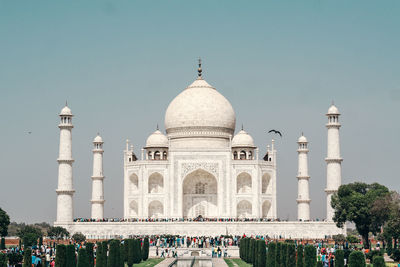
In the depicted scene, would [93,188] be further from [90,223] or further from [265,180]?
[265,180]

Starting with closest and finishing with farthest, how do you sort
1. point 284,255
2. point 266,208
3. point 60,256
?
point 60,256 < point 284,255 < point 266,208

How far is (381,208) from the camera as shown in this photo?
34.0 metres

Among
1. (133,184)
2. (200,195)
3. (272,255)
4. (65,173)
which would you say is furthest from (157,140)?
(272,255)

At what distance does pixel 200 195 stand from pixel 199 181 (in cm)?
89

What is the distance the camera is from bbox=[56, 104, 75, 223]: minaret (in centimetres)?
4178

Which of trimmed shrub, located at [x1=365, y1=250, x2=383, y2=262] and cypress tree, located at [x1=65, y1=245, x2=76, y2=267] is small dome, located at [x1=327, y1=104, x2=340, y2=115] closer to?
trimmed shrub, located at [x1=365, y1=250, x2=383, y2=262]

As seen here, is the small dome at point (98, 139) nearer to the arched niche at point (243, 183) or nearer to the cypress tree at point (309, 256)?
the arched niche at point (243, 183)

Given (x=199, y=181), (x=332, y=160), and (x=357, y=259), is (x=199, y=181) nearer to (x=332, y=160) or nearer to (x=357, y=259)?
(x=332, y=160)

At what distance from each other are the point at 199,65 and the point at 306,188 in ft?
36.8

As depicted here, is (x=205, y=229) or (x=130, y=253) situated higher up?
(x=205, y=229)

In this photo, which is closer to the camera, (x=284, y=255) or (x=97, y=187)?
(x=284, y=255)

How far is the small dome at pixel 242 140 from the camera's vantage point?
1797 inches

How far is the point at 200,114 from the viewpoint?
4675 cm

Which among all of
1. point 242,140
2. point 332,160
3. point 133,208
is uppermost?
point 242,140
